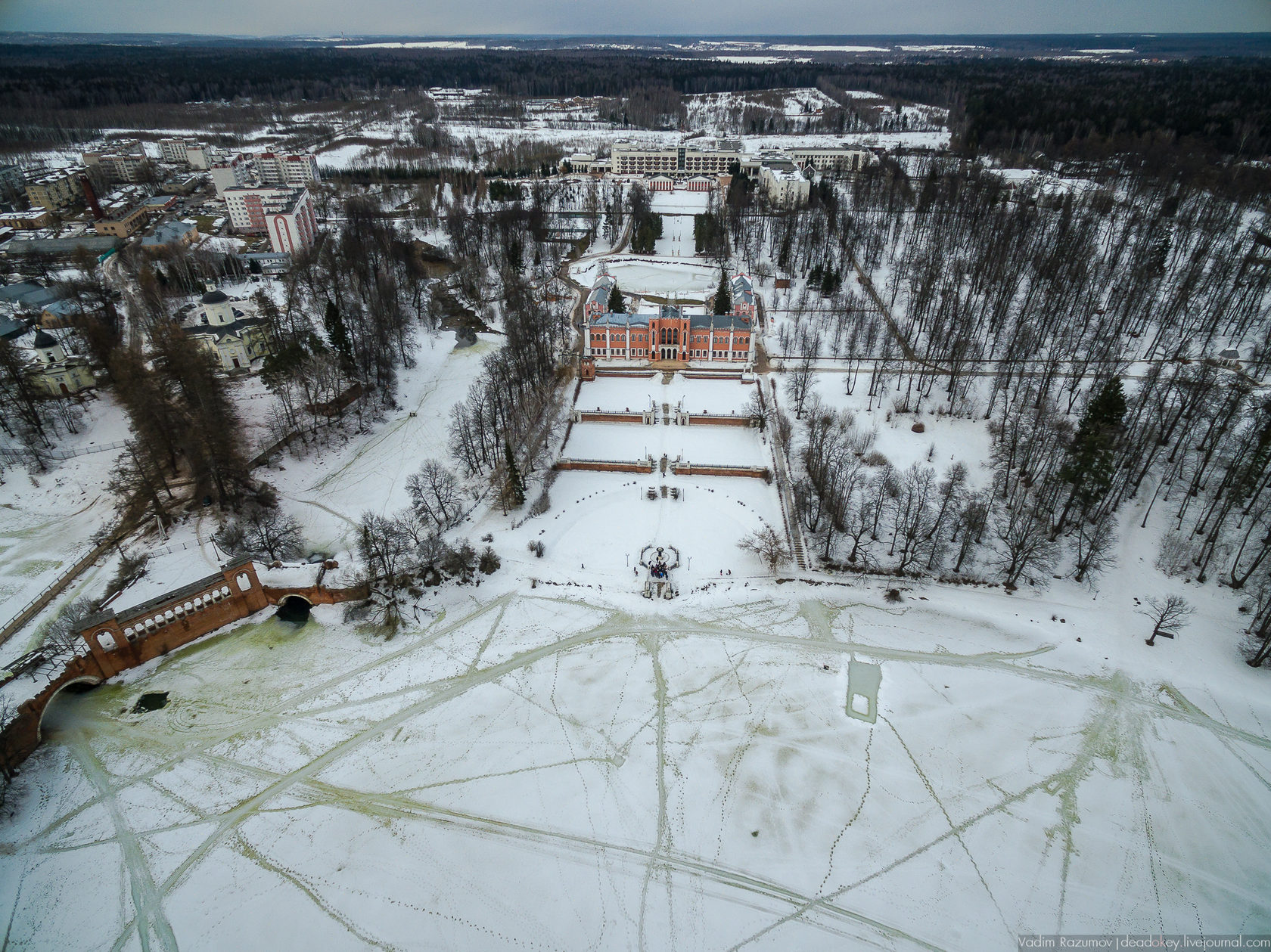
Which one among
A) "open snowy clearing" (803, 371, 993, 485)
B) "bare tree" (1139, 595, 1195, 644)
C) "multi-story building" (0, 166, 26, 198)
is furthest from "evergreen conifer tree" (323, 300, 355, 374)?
"multi-story building" (0, 166, 26, 198)

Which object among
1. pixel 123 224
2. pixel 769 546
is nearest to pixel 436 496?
pixel 769 546

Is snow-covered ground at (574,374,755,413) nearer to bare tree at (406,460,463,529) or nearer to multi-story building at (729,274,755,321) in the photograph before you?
multi-story building at (729,274,755,321)

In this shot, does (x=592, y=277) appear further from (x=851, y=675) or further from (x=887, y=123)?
(x=887, y=123)

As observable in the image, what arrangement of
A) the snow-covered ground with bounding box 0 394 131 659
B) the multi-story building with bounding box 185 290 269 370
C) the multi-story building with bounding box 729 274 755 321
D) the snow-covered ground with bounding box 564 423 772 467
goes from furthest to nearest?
the multi-story building with bounding box 729 274 755 321 → the multi-story building with bounding box 185 290 269 370 → the snow-covered ground with bounding box 564 423 772 467 → the snow-covered ground with bounding box 0 394 131 659

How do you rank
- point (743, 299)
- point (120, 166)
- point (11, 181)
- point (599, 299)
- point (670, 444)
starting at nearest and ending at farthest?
1. point (670, 444)
2. point (743, 299)
3. point (599, 299)
4. point (11, 181)
5. point (120, 166)

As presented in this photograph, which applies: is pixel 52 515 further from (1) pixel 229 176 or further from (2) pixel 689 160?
(2) pixel 689 160

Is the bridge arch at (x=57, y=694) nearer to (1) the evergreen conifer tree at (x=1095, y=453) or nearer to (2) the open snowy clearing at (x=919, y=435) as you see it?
(2) the open snowy clearing at (x=919, y=435)
